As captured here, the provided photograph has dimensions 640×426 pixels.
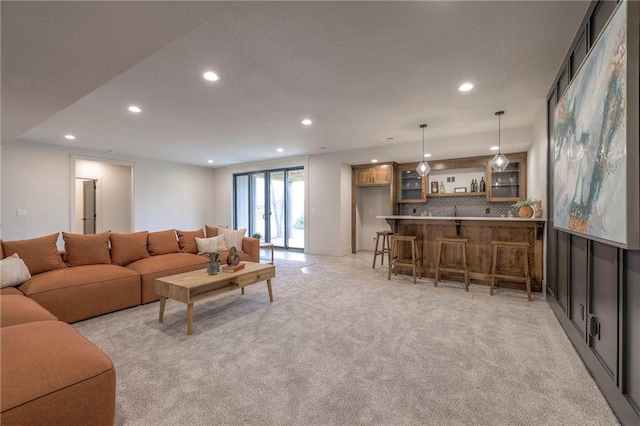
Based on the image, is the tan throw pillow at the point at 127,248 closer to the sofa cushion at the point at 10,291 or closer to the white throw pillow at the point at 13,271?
the white throw pillow at the point at 13,271

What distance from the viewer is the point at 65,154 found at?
6191 millimetres

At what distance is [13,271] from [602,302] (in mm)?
4846

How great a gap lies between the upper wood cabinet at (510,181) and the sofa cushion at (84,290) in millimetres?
6456

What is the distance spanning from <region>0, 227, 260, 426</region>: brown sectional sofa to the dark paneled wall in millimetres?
2629

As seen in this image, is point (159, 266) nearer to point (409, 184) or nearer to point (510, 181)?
point (409, 184)

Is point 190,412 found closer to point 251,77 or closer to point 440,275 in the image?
point 251,77

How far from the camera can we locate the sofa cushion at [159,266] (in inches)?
131

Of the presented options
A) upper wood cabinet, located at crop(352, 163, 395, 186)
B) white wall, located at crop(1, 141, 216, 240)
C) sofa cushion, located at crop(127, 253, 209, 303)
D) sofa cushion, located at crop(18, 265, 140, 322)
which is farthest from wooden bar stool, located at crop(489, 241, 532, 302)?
white wall, located at crop(1, 141, 216, 240)

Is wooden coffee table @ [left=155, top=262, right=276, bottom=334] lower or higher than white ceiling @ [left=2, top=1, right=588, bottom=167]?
lower

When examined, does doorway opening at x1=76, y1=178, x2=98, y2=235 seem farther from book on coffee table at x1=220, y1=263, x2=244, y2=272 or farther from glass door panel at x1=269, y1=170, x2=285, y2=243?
book on coffee table at x1=220, y1=263, x2=244, y2=272

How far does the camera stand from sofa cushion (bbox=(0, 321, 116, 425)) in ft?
3.62

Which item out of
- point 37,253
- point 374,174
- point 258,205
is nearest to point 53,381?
point 37,253

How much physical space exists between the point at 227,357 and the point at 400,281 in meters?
3.08

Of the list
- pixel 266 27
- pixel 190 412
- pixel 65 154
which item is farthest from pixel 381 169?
pixel 65 154
